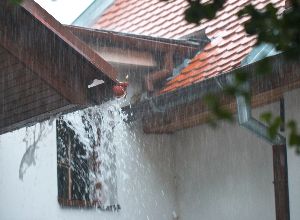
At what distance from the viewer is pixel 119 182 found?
8773 mm

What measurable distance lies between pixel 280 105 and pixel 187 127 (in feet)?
5.17

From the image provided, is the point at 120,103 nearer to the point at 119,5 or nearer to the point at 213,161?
the point at 213,161

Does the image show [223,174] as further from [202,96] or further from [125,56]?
[202,96]

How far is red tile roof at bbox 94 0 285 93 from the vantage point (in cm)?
816

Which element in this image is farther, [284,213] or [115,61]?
[115,61]

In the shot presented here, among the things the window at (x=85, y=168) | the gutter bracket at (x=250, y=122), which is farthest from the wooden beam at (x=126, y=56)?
the gutter bracket at (x=250, y=122)

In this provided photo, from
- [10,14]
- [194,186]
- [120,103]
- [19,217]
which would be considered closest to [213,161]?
[194,186]

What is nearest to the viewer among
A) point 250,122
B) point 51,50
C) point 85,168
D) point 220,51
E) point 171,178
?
point 51,50

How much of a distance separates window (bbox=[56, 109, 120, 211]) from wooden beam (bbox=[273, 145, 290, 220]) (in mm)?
1810

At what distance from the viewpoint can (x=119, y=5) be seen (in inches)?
462

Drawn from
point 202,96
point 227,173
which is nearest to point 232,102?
point 202,96

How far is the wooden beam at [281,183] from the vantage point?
747 centimetres

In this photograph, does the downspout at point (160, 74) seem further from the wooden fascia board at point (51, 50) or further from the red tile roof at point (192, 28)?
the wooden fascia board at point (51, 50)

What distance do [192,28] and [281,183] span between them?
2.49m
